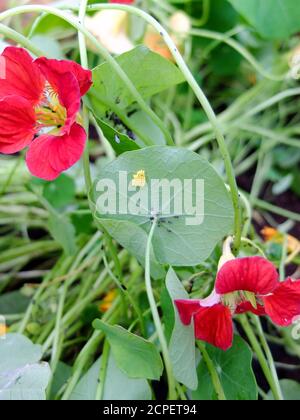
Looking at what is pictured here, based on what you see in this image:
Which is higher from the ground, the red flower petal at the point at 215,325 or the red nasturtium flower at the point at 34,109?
the red nasturtium flower at the point at 34,109

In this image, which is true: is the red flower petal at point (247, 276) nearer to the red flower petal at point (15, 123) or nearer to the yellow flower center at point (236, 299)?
the yellow flower center at point (236, 299)

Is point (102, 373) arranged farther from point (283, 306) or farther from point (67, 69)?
point (67, 69)

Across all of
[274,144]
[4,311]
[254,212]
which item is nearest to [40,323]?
[4,311]

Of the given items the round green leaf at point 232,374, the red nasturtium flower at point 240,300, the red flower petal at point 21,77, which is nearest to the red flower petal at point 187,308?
the red nasturtium flower at point 240,300

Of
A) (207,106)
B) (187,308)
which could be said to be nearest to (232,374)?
(187,308)

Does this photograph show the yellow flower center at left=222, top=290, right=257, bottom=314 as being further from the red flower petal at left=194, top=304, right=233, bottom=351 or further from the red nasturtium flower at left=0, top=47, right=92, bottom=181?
the red nasturtium flower at left=0, top=47, right=92, bottom=181

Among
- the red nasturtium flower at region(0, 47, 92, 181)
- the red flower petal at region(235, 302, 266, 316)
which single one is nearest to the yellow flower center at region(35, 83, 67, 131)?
Result: the red nasturtium flower at region(0, 47, 92, 181)

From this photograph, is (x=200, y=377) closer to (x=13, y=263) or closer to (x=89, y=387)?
(x=89, y=387)

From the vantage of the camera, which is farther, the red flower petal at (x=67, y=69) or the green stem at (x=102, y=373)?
the green stem at (x=102, y=373)
